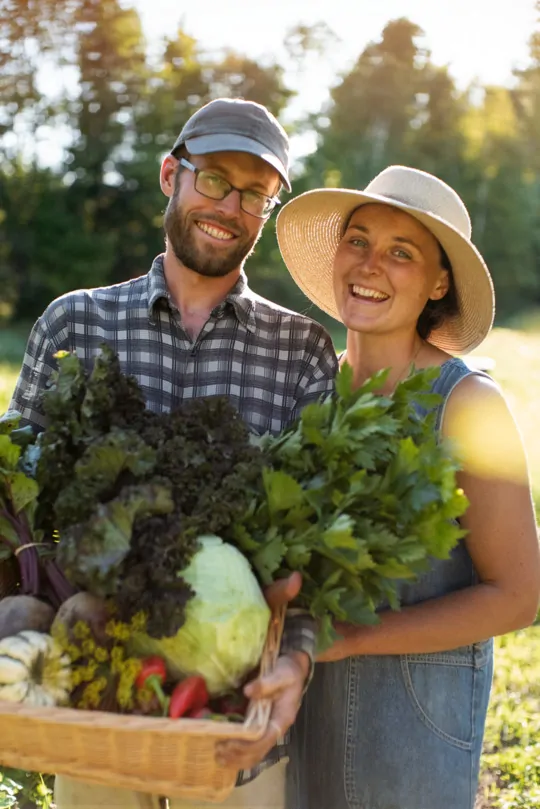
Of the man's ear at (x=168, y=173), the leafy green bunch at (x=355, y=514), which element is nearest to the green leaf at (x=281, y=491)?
the leafy green bunch at (x=355, y=514)

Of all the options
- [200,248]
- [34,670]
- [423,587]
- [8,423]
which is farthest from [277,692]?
[200,248]

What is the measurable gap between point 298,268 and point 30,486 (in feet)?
5.75

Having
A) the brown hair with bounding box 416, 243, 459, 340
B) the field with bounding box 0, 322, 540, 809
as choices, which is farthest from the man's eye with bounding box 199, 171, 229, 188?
the field with bounding box 0, 322, 540, 809

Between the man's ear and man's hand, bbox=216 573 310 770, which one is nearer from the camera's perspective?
man's hand, bbox=216 573 310 770

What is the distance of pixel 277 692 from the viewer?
2.14m

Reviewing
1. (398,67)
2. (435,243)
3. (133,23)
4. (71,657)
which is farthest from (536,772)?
(398,67)

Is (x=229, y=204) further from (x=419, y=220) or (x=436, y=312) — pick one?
(x=436, y=312)

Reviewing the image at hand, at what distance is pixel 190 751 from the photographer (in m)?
2.01

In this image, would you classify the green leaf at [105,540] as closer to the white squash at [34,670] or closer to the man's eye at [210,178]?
the white squash at [34,670]

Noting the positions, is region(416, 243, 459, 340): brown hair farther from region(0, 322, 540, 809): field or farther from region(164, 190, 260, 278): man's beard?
region(0, 322, 540, 809): field

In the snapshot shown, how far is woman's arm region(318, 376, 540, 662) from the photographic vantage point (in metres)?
2.69

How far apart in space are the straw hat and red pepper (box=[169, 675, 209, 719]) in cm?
166

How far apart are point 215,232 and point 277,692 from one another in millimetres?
1832

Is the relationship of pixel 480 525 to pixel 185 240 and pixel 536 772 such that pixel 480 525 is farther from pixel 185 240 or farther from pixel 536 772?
pixel 536 772
